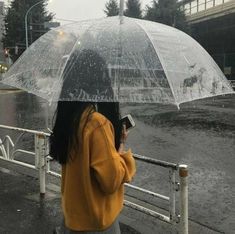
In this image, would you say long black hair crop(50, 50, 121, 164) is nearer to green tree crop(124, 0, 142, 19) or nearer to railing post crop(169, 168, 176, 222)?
railing post crop(169, 168, 176, 222)

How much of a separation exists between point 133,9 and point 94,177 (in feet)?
178

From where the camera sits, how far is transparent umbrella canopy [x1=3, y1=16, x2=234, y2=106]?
Result: 318 centimetres

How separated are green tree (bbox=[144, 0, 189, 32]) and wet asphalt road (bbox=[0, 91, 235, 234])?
32379mm

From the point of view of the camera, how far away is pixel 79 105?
2.68 meters

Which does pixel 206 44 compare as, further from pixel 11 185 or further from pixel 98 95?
pixel 98 95

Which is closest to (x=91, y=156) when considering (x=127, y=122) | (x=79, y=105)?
(x=79, y=105)

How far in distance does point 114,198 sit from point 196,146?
7.52 meters

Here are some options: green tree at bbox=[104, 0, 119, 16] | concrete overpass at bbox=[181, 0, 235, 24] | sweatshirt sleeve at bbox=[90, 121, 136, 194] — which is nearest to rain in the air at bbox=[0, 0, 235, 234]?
sweatshirt sleeve at bbox=[90, 121, 136, 194]

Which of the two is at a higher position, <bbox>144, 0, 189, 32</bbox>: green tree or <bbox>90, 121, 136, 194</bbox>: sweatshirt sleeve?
<bbox>144, 0, 189, 32</bbox>: green tree

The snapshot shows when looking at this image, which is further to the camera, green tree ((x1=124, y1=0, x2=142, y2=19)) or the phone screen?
green tree ((x1=124, y1=0, x2=142, y2=19))

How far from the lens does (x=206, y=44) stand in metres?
48.2

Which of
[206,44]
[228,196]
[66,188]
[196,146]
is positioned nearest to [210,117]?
[196,146]

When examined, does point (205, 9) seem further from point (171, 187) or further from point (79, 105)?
point (79, 105)

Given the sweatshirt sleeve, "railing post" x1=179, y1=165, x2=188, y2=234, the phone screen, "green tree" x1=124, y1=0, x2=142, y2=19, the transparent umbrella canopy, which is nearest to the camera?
the sweatshirt sleeve
